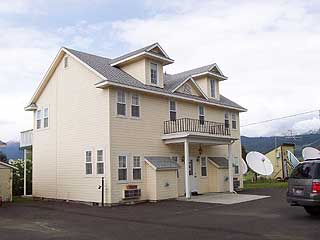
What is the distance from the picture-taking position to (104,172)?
20922mm

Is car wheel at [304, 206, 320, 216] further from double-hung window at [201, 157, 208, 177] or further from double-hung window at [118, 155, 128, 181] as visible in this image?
double-hung window at [201, 157, 208, 177]

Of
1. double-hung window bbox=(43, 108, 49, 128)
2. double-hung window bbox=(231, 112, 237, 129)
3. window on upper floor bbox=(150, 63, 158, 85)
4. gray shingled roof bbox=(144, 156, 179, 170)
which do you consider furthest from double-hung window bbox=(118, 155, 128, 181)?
double-hung window bbox=(231, 112, 237, 129)

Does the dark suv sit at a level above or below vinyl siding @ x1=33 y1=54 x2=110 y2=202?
below

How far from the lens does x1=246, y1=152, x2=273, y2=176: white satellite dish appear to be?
35356mm

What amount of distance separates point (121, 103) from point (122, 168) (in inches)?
135

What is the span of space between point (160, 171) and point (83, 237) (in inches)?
443

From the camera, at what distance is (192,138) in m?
23.1

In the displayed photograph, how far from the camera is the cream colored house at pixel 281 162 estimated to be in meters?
46.8

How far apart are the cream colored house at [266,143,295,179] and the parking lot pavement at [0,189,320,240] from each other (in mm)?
28656

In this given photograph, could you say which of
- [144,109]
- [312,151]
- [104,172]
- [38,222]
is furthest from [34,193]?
[312,151]

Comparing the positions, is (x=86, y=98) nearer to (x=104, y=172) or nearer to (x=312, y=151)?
(x=104, y=172)

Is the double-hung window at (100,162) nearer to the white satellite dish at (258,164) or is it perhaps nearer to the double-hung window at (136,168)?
the double-hung window at (136,168)

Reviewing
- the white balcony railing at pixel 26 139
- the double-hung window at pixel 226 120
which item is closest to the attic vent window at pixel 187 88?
the double-hung window at pixel 226 120

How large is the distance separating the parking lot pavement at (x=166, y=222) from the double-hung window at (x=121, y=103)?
5.21 metres
